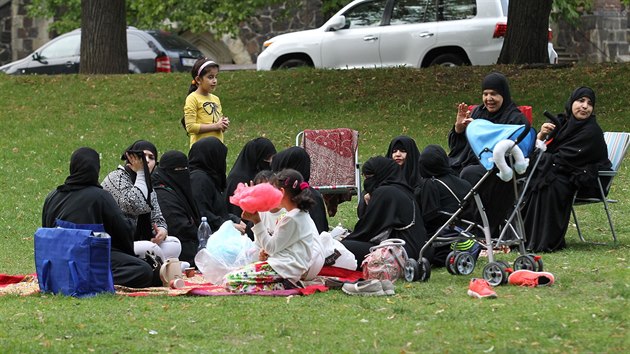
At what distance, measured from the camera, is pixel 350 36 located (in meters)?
22.2

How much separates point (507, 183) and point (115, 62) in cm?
1430

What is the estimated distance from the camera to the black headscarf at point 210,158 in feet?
37.6

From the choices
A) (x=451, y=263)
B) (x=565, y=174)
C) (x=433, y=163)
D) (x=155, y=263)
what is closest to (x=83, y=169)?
(x=155, y=263)

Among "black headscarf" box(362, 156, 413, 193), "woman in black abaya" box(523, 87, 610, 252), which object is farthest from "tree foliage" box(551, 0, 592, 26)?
"black headscarf" box(362, 156, 413, 193)

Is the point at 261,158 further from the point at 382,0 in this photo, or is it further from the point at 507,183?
the point at 382,0

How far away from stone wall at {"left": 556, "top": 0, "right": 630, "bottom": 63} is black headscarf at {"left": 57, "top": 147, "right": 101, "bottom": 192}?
27.9m

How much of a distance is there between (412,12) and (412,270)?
1331 cm

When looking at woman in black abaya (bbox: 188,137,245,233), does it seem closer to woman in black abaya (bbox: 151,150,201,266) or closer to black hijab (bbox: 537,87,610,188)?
woman in black abaya (bbox: 151,150,201,266)

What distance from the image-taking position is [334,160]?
12.6 meters

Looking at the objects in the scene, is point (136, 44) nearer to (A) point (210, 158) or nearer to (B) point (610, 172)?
(A) point (210, 158)

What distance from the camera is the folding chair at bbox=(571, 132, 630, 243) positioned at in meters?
11.3

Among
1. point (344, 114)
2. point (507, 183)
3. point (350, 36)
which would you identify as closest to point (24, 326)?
point (507, 183)

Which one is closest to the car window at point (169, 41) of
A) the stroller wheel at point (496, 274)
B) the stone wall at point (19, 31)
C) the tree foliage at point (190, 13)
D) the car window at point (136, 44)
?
the car window at point (136, 44)

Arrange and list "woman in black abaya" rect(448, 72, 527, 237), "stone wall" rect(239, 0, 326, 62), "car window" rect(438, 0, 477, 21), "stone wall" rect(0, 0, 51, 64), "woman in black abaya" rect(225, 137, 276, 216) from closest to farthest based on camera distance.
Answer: "woman in black abaya" rect(448, 72, 527, 237)
"woman in black abaya" rect(225, 137, 276, 216)
"car window" rect(438, 0, 477, 21)
"stone wall" rect(239, 0, 326, 62)
"stone wall" rect(0, 0, 51, 64)
